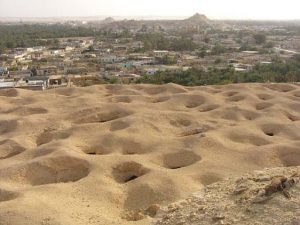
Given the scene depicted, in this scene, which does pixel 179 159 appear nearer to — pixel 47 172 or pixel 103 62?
pixel 47 172

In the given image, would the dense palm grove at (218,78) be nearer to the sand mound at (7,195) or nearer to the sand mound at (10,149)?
the sand mound at (10,149)

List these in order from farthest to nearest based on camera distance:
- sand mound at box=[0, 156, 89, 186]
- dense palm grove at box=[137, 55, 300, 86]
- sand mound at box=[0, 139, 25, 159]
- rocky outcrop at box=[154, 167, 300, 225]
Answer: dense palm grove at box=[137, 55, 300, 86] < sand mound at box=[0, 139, 25, 159] < sand mound at box=[0, 156, 89, 186] < rocky outcrop at box=[154, 167, 300, 225]

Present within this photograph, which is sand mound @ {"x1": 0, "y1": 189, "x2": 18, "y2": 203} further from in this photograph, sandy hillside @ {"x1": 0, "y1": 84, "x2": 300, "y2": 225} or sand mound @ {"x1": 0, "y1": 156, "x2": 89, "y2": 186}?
sand mound @ {"x1": 0, "y1": 156, "x2": 89, "y2": 186}

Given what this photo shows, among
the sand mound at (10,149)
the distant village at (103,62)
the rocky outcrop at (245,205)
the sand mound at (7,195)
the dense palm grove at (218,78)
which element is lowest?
the distant village at (103,62)

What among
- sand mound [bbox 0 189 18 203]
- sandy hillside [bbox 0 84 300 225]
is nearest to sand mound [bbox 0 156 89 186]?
sandy hillside [bbox 0 84 300 225]

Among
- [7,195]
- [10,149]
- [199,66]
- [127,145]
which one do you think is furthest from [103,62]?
[7,195]

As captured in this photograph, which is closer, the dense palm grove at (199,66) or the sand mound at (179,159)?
the sand mound at (179,159)

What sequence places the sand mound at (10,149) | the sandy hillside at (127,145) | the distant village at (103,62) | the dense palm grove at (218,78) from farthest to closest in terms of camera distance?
the distant village at (103,62) → the dense palm grove at (218,78) → the sand mound at (10,149) → the sandy hillside at (127,145)

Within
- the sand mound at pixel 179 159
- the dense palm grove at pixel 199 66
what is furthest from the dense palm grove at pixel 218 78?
the sand mound at pixel 179 159
